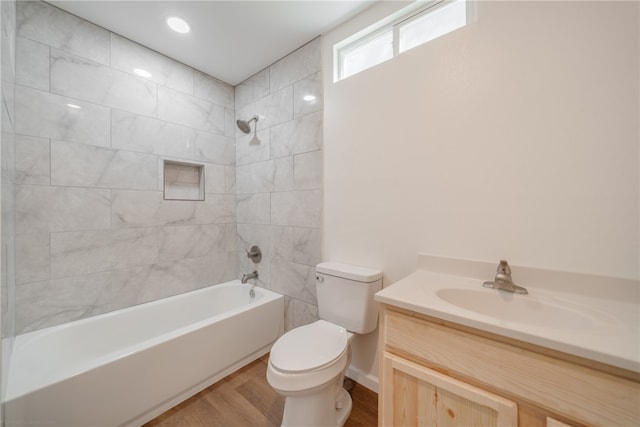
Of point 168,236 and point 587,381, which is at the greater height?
point 168,236

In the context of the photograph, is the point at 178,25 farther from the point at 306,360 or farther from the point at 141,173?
the point at 306,360

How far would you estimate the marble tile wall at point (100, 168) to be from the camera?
1.43 metres

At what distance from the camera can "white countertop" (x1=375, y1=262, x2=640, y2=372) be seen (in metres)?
0.59

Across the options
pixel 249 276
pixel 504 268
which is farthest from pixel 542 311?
pixel 249 276

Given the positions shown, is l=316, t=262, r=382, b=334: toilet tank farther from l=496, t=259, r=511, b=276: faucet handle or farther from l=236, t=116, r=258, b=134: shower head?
l=236, t=116, r=258, b=134: shower head

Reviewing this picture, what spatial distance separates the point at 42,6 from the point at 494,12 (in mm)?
2620

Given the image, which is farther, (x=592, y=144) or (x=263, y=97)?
(x=263, y=97)

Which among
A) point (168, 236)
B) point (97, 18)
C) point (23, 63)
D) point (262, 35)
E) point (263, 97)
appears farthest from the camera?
point (263, 97)

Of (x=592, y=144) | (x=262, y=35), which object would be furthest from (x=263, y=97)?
(x=592, y=144)

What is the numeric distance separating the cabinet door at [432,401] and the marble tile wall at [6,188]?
151 cm

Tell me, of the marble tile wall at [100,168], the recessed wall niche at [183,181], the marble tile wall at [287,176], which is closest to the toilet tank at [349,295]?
the marble tile wall at [287,176]

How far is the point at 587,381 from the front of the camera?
1.92 ft

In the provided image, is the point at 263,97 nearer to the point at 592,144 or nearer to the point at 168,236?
the point at 168,236

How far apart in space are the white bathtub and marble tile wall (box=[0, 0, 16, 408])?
0.13 meters
